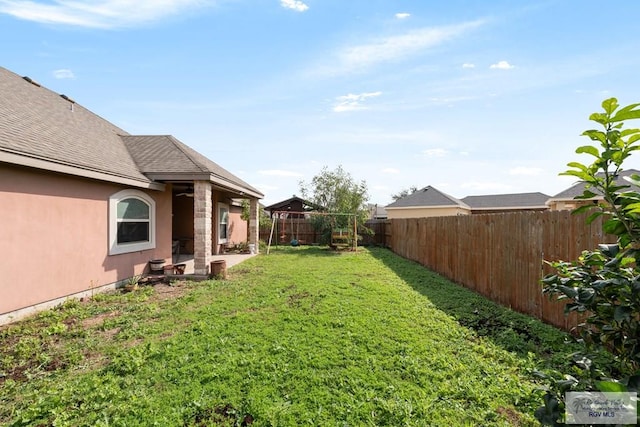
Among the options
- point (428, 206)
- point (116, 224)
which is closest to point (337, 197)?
point (428, 206)

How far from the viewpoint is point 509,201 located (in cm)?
3070

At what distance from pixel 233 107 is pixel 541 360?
11576mm

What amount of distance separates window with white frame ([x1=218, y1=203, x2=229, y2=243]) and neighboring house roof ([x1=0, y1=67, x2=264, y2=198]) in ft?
14.7

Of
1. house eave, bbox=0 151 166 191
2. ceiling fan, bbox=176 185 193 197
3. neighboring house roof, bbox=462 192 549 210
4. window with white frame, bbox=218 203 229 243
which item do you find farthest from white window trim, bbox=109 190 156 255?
neighboring house roof, bbox=462 192 549 210

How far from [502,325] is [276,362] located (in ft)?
12.1

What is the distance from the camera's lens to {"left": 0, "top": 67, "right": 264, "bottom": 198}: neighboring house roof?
5777 millimetres

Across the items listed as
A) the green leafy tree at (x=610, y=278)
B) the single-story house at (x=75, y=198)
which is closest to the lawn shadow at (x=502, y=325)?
the green leafy tree at (x=610, y=278)

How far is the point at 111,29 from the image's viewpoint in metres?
8.16

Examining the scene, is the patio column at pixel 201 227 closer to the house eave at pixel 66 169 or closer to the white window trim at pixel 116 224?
the house eave at pixel 66 169

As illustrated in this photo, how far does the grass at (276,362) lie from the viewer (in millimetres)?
2912

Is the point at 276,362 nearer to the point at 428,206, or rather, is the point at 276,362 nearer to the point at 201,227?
the point at 201,227

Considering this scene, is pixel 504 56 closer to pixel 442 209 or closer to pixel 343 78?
pixel 343 78

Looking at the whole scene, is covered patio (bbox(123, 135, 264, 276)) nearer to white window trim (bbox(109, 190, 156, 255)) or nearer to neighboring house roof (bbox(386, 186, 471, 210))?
white window trim (bbox(109, 190, 156, 255))

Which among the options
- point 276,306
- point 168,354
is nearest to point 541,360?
point 276,306
